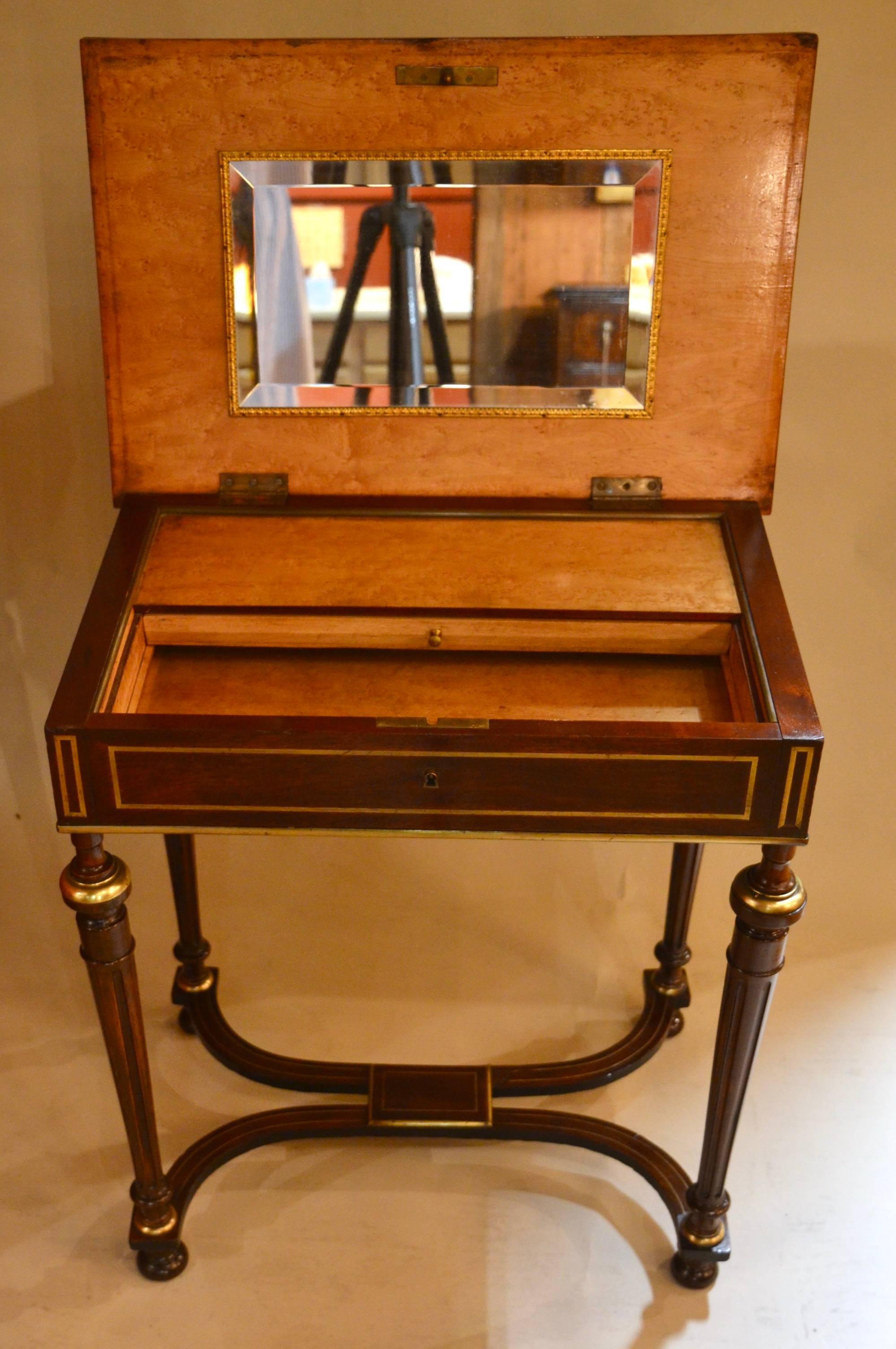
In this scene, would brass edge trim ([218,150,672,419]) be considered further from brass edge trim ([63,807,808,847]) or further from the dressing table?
brass edge trim ([63,807,808,847])

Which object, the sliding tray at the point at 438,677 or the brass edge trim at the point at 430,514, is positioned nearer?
the sliding tray at the point at 438,677

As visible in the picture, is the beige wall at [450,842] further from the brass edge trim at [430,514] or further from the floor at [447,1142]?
the brass edge trim at [430,514]

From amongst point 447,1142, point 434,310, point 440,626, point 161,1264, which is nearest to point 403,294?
point 434,310

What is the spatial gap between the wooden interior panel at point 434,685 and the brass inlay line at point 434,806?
0.13m

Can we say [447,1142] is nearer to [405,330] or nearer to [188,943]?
[188,943]

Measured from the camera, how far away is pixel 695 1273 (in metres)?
2.06

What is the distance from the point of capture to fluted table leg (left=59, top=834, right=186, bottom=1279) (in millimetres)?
1698

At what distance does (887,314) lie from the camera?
2.54 metres

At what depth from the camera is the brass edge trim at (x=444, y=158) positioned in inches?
73.3

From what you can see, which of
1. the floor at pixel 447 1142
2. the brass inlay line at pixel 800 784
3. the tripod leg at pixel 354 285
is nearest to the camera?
the brass inlay line at pixel 800 784

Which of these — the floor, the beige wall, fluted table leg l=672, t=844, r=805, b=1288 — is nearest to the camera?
fluted table leg l=672, t=844, r=805, b=1288

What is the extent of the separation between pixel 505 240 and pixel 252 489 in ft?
1.73

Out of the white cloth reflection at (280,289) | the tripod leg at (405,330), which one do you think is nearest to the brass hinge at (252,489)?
the white cloth reflection at (280,289)

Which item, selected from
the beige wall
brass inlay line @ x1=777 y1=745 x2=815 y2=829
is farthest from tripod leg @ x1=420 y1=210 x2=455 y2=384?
brass inlay line @ x1=777 y1=745 x2=815 y2=829
